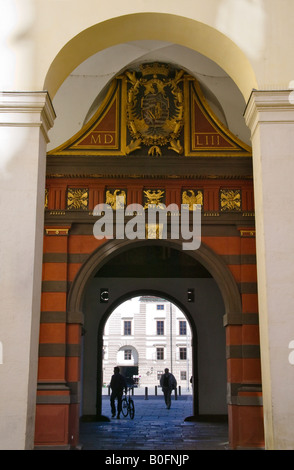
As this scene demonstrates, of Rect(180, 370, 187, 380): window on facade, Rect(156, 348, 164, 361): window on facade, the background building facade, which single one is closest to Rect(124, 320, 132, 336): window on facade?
the background building facade

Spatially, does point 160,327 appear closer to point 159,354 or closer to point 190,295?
point 159,354

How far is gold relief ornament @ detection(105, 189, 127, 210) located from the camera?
31.7 feet

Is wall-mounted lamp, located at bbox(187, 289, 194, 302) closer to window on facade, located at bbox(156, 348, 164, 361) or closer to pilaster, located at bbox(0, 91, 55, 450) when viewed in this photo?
pilaster, located at bbox(0, 91, 55, 450)

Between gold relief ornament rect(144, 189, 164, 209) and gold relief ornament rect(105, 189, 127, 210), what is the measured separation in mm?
360

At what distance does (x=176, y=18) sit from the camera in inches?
243

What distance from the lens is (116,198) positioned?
31.9 feet

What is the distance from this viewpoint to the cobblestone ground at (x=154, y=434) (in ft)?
31.2

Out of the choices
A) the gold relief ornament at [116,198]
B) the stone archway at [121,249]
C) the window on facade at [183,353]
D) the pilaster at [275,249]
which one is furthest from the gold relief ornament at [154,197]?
the window on facade at [183,353]

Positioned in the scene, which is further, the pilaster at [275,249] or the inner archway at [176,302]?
the inner archway at [176,302]

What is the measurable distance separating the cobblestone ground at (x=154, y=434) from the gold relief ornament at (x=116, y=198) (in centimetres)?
381

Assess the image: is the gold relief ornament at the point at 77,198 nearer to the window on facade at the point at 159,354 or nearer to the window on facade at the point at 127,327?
the window on facade at the point at 159,354

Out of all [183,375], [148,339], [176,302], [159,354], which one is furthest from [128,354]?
[176,302]

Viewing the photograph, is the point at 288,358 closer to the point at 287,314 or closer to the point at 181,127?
the point at 287,314

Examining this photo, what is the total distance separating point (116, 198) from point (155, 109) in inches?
65.4
